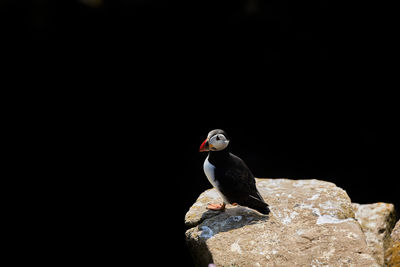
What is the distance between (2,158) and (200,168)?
12.7ft

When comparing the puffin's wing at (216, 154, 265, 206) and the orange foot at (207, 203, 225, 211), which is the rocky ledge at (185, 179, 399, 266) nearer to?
the orange foot at (207, 203, 225, 211)

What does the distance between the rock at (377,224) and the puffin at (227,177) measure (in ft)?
4.14

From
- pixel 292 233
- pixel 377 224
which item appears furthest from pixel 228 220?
pixel 377 224

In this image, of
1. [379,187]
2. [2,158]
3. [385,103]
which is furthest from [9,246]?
[385,103]

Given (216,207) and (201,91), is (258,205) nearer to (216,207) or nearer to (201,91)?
(216,207)

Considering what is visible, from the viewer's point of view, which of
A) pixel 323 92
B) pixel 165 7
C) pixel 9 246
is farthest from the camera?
pixel 323 92

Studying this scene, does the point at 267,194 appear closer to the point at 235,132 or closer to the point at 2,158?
the point at 235,132

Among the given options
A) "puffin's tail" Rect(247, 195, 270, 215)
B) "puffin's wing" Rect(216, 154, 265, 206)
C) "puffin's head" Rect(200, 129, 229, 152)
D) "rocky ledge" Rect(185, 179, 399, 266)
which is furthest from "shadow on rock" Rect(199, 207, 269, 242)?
"puffin's head" Rect(200, 129, 229, 152)

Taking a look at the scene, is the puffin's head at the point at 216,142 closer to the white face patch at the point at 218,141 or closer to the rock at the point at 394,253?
the white face patch at the point at 218,141

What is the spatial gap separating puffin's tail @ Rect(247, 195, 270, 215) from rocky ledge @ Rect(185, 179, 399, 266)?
110mm

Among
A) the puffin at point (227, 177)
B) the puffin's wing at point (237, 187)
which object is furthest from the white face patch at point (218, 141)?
the puffin's wing at point (237, 187)

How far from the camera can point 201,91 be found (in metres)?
9.59

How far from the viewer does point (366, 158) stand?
334 inches

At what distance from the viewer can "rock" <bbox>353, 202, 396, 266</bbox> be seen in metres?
4.64
